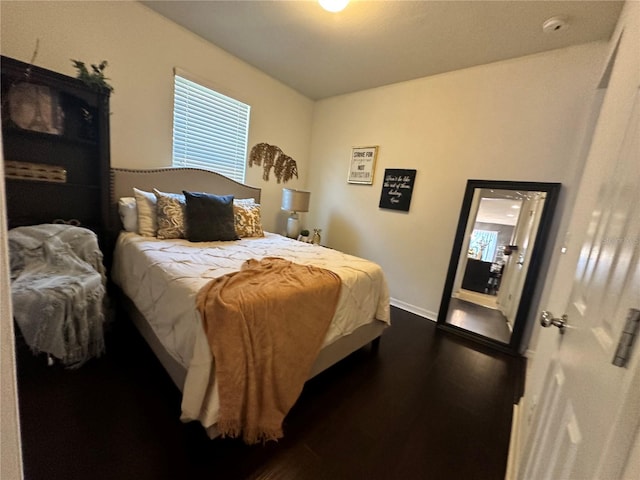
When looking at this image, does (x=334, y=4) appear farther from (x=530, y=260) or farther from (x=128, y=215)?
(x=530, y=260)

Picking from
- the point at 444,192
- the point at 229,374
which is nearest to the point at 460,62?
the point at 444,192

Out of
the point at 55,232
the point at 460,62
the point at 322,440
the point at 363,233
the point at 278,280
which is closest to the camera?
the point at 322,440

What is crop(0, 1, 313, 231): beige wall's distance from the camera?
190 cm

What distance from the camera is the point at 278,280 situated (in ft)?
4.97

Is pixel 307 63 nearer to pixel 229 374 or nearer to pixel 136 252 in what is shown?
pixel 136 252

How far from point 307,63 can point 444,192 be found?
2118mm

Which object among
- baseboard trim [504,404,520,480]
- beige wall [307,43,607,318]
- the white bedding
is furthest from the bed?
beige wall [307,43,607,318]

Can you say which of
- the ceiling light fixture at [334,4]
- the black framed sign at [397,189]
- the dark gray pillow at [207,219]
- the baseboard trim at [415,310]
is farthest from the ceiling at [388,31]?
the baseboard trim at [415,310]

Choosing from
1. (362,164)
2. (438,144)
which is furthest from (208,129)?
(438,144)

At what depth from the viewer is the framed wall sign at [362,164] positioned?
11.2 feet

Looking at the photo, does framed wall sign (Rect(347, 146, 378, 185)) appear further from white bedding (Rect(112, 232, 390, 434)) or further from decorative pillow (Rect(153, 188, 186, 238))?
decorative pillow (Rect(153, 188, 186, 238))

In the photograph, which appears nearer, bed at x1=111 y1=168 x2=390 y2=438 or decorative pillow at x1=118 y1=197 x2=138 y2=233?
bed at x1=111 y1=168 x2=390 y2=438

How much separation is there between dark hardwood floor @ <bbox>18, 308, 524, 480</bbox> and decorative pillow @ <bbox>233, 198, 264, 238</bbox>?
1.29m

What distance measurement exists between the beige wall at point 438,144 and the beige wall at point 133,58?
128 cm
